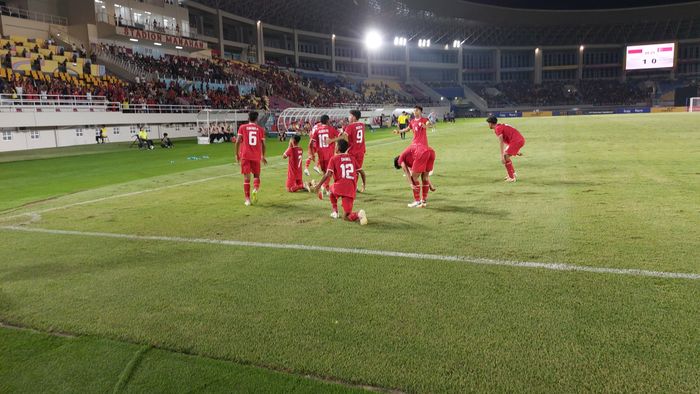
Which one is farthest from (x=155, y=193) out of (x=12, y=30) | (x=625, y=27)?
(x=625, y=27)

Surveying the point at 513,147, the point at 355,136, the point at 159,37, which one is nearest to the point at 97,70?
the point at 159,37

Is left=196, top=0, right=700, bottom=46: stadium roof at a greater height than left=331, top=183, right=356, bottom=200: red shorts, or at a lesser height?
greater

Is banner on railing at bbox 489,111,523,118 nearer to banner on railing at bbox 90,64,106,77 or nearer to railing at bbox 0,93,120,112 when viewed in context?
banner on railing at bbox 90,64,106,77

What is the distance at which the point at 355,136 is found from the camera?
1222 cm

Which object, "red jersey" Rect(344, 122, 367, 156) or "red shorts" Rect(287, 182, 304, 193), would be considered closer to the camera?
"red jersey" Rect(344, 122, 367, 156)

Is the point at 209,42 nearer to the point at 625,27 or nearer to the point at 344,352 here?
the point at 344,352

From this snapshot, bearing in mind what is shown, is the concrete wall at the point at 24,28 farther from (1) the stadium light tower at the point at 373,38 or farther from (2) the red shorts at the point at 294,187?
(1) the stadium light tower at the point at 373,38

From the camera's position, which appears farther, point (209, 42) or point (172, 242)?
point (209, 42)

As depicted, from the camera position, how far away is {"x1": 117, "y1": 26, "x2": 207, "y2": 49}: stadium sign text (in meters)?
48.9

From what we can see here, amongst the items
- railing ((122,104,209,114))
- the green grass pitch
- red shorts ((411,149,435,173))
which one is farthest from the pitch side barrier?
the green grass pitch

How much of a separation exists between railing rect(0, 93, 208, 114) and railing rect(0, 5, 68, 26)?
1438 centimetres

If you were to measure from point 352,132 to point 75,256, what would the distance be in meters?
6.93

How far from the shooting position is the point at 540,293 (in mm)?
5141

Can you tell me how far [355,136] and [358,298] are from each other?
753 cm
